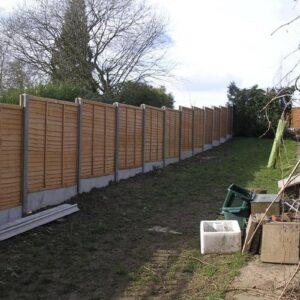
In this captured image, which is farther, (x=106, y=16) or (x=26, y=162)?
(x=106, y=16)

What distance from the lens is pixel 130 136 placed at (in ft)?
52.4

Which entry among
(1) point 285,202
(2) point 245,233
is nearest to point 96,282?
(2) point 245,233

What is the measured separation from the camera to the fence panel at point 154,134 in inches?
700

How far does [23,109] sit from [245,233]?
4.52 meters

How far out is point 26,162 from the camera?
983cm

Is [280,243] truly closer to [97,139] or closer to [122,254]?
[122,254]

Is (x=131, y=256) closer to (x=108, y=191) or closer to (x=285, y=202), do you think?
(x=285, y=202)

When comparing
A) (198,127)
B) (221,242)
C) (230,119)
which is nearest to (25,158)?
(221,242)

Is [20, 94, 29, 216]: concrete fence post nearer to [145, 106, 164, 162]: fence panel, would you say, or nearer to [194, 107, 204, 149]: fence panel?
[145, 106, 164, 162]: fence panel

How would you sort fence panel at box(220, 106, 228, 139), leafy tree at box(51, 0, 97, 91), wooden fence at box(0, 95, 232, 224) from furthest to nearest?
1. fence panel at box(220, 106, 228, 139)
2. leafy tree at box(51, 0, 97, 91)
3. wooden fence at box(0, 95, 232, 224)

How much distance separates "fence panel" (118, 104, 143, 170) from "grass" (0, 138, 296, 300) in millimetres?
1487

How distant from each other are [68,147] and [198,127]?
14588 mm

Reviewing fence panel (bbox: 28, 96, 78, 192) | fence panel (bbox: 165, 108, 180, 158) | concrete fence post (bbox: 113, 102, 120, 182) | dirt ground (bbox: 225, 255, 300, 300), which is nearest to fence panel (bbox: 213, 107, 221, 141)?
fence panel (bbox: 165, 108, 180, 158)

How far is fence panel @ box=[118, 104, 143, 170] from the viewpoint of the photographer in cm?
1530
